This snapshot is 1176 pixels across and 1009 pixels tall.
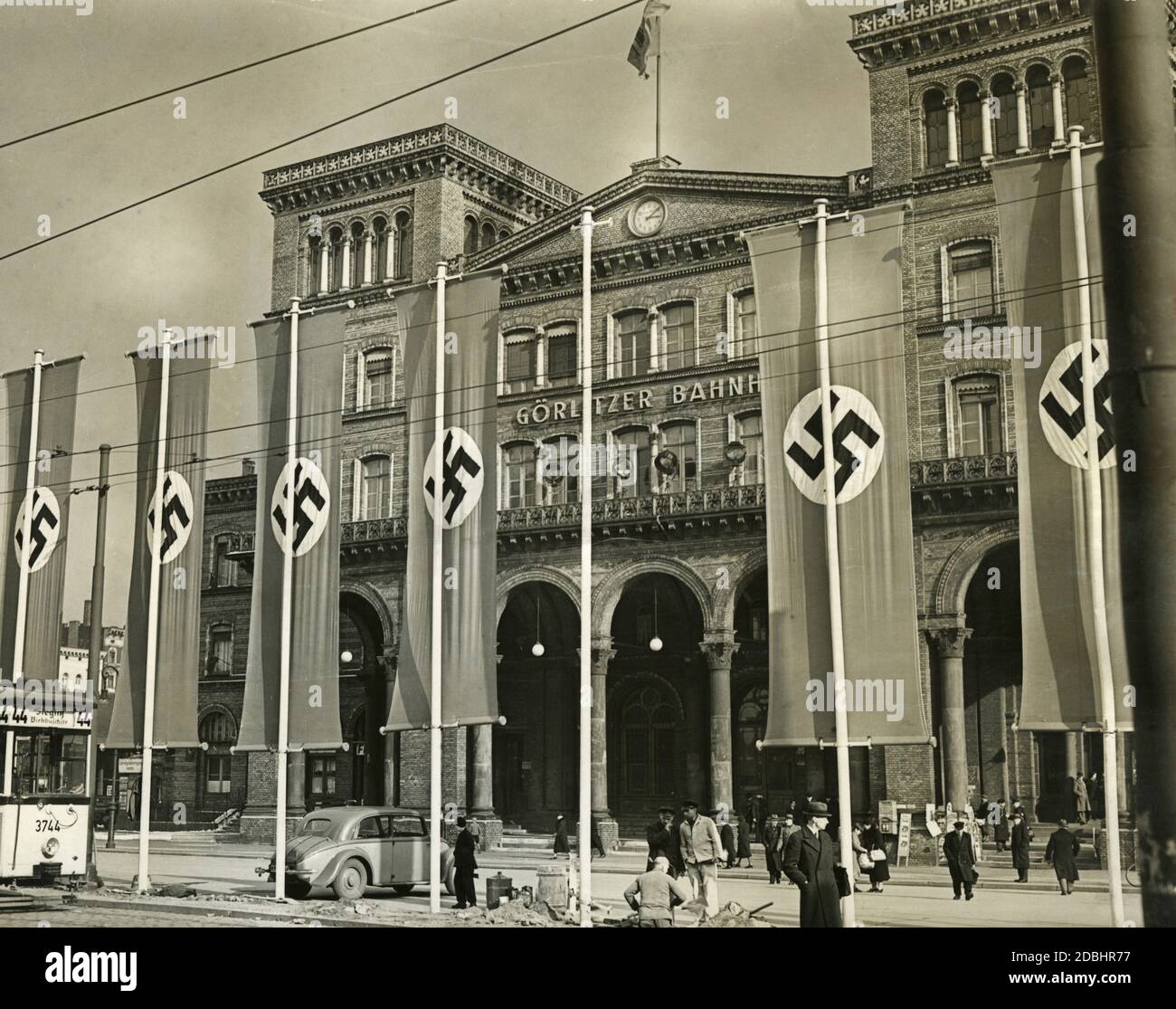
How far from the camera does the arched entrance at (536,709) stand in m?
33.6

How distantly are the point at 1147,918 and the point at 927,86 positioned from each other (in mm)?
22556

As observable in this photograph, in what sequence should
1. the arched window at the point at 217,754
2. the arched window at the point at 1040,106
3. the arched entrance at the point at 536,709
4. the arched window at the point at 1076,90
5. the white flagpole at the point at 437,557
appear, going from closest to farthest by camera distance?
the white flagpole at the point at 437,557
the arched window at the point at 1076,90
the arched window at the point at 1040,106
the arched entrance at the point at 536,709
the arched window at the point at 217,754

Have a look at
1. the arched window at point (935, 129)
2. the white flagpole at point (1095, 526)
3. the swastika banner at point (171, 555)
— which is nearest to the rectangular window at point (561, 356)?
the arched window at point (935, 129)

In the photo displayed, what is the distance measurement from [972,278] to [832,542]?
14165 millimetres

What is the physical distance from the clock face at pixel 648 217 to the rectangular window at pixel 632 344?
1.88 metres

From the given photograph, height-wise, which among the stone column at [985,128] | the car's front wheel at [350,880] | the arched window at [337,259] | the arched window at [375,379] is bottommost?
the car's front wheel at [350,880]

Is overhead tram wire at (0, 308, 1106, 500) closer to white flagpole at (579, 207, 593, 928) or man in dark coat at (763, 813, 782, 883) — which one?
white flagpole at (579, 207, 593, 928)

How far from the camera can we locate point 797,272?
589 inches

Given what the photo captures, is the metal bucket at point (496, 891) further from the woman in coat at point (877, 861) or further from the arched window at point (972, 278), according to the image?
the arched window at point (972, 278)

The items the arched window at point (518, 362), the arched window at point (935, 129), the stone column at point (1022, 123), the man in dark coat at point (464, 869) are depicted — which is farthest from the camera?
the arched window at point (518, 362)

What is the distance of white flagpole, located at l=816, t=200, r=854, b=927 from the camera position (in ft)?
43.1

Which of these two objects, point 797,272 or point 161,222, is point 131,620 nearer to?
point 161,222

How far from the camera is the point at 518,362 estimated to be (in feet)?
107

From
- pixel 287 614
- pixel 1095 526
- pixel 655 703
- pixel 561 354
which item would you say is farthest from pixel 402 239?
pixel 1095 526
